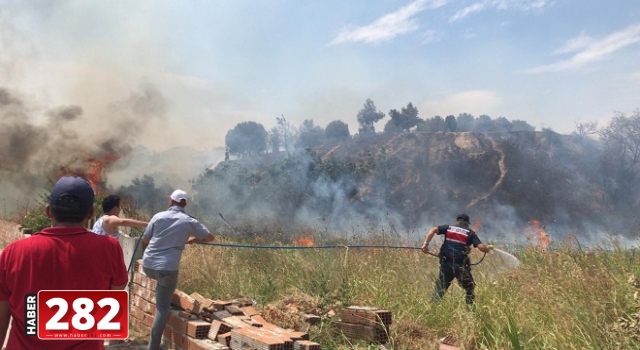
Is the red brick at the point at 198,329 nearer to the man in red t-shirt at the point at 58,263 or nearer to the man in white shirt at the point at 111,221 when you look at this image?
the man in white shirt at the point at 111,221

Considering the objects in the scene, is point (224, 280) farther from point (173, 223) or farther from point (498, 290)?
point (498, 290)

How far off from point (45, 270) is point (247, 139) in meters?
60.3

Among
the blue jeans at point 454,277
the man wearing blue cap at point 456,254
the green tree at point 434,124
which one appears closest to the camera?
the blue jeans at point 454,277

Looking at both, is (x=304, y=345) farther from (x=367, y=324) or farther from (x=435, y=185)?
(x=435, y=185)

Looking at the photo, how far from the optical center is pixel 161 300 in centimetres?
473

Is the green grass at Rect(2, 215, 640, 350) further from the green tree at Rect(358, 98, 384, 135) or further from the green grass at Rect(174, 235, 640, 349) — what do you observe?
the green tree at Rect(358, 98, 384, 135)

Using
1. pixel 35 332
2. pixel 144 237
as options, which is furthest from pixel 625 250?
pixel 35 332

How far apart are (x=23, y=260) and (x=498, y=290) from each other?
503 cm

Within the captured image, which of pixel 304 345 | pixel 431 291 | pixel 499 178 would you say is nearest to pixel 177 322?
pixel 304 345

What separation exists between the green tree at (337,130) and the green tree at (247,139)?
13.5 meters

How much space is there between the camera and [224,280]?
643 centimetres

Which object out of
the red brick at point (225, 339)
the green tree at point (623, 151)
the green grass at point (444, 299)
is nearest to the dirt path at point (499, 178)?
the green tree at point (623, 151)

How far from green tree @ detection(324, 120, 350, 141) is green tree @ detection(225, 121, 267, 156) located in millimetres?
13474

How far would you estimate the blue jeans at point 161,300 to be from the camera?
469 cm
